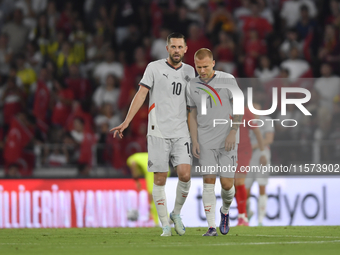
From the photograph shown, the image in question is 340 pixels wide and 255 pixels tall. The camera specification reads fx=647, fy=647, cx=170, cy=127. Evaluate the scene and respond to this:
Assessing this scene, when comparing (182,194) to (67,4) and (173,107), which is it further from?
(67,4)

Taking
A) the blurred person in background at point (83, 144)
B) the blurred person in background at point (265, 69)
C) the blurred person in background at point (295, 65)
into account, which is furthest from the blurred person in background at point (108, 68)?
the blurred person in background at point (295, 65)

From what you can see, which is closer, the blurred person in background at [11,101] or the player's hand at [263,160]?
the player's hand at [263,160]

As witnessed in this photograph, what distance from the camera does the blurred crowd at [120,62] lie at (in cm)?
1284

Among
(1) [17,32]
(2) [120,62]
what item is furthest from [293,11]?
(1) [17,32]

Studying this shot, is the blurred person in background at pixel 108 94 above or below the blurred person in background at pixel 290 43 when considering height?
below

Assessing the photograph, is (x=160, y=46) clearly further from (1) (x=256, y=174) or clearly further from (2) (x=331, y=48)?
(1) (x=256, y=174)

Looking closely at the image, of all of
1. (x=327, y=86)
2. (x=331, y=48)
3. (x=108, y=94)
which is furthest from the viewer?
(x=108, y=94)

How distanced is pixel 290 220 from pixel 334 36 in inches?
201

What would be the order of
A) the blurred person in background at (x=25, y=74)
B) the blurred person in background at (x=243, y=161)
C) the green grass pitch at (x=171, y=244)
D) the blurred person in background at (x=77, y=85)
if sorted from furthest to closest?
the blurred person in background at (x=25, y=74)
the blurred person in background at (x=77, y=85)
the blurred person in background at (x=243, y=161)
the green grass pitch at (x=171, y=244)

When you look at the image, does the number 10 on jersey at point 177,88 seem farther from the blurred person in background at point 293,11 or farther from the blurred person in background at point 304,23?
the blurred person in background at point 293,11

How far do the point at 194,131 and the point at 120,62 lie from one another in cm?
817

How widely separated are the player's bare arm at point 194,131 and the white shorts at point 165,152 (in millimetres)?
132

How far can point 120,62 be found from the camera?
1557 centimetres

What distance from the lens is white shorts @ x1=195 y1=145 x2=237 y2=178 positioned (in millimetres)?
7508
